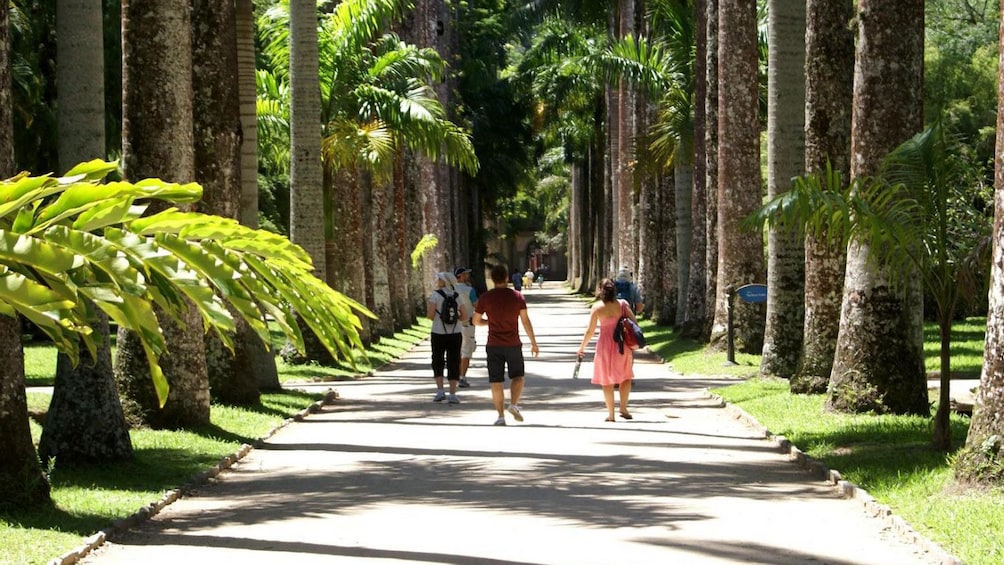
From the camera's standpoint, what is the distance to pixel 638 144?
38.8 metres

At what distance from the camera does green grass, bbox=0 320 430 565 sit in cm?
956

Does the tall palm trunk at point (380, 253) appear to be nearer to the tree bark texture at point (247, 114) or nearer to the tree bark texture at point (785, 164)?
the tree bark texture at point (247, 114)

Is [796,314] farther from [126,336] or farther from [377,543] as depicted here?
[377,543]

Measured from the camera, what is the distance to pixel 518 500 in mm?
11680

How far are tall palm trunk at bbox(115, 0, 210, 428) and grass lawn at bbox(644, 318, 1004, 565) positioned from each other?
6.41 meters

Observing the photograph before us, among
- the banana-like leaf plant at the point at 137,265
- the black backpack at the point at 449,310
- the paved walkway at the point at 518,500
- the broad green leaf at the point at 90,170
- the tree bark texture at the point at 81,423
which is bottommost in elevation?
the paved walkway at the point at 518,500

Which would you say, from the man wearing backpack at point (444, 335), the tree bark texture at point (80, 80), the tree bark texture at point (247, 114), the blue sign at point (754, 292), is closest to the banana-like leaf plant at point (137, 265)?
the tree bark texture at point (80, 80)

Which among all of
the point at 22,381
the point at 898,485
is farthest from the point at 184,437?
the point at 898,485

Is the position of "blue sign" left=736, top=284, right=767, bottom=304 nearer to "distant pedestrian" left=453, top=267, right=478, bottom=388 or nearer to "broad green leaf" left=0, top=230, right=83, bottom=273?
Result: "distant pedestrian" left=453, top=267, right=478, bottom=388

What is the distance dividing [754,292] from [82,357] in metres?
13.2

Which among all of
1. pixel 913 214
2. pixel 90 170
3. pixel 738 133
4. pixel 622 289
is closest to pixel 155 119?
pixel 913 214

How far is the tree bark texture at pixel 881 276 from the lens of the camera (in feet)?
50.4

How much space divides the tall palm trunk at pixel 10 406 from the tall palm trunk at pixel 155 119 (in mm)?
4638

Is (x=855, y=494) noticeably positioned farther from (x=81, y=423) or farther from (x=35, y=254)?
(x=35, y=254)
